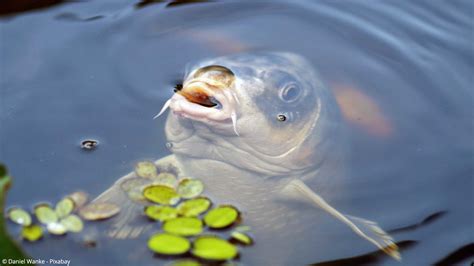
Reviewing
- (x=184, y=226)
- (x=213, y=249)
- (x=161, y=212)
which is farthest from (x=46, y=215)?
(x=213, y=249)

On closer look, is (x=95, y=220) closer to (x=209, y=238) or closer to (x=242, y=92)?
(x=209, y=238)

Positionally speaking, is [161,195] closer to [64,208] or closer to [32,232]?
[64,208]

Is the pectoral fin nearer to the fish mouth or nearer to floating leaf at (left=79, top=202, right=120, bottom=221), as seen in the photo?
the fish mouth

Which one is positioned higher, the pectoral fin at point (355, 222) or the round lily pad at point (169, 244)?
the pectoral fin at point (355, 222)

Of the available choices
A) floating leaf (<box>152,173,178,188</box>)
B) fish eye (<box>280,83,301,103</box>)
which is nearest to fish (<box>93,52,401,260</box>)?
fish eye (<box>280,83,301,103</box>)


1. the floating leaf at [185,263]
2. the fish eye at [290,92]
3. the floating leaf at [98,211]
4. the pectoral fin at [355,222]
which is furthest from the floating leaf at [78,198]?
the fish eye at [290,92]

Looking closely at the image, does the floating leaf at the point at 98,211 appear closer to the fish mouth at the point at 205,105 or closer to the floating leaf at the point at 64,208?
the floating leaf at the point at 64,208
